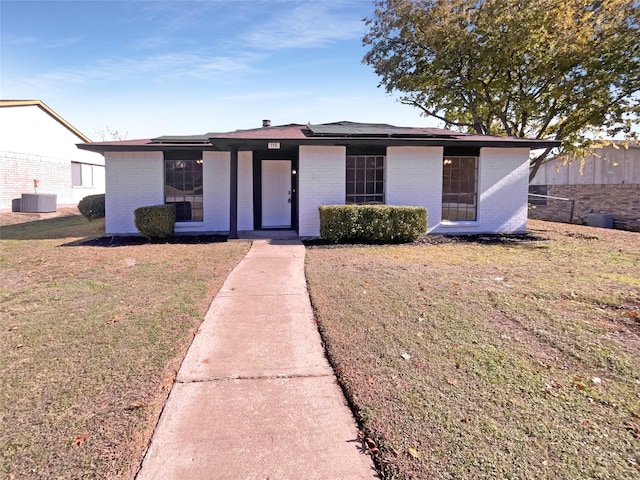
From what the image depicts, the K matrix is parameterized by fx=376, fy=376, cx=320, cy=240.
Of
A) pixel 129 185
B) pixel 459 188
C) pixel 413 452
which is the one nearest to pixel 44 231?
pixel 129 185

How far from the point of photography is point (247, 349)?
145 inches

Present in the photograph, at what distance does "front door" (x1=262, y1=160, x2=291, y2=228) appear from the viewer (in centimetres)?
1229

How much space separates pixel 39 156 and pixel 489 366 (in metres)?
24.9

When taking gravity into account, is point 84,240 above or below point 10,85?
below

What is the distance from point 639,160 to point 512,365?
29.6 metres

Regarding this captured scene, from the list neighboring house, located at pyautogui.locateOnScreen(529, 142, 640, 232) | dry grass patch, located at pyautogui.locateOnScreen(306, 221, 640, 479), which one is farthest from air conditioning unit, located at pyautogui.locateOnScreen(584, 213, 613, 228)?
dry grass patch, located at pyautogui.locateOnScreen(306, 221, 640, 479)

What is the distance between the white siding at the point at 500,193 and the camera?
11.5 meters

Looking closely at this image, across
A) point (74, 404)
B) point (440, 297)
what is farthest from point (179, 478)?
point (440, 297)

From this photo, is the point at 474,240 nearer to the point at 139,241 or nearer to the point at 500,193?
the point at 500,193

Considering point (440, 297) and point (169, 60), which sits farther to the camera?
point (169, 60)

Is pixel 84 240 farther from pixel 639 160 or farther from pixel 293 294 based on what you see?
pixel 639 160

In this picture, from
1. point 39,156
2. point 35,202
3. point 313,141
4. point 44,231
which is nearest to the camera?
point 313,141

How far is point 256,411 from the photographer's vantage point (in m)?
2.65

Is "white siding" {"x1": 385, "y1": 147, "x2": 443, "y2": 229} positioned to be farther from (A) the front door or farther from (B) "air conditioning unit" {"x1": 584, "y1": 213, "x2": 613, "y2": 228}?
(B) "air conditioning unit" {"x1": 584, "y1": 213, "x2": 613, "y2": 228}
